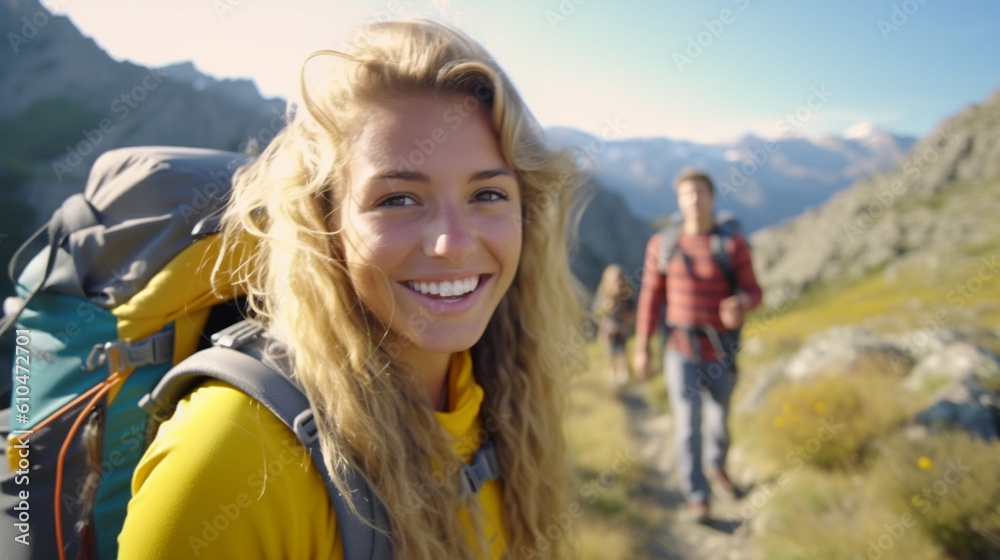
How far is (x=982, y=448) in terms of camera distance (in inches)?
140

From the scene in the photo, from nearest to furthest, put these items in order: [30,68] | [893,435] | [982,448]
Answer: [982,448]
[893,435]
[30,68]

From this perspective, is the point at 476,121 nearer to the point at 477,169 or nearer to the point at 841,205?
the point at 477,169

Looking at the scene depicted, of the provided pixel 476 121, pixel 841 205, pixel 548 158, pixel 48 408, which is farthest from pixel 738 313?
pixel 841 205

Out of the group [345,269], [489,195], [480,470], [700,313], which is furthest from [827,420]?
[345,269]

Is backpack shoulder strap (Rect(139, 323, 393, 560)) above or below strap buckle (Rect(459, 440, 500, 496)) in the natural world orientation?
above

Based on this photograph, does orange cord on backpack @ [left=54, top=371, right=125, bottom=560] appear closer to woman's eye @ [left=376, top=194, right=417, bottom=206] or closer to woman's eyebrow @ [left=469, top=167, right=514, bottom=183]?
woman's eye @ [left=376, top=194, right=417, bottom=206]

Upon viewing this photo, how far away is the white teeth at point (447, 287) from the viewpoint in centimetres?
129

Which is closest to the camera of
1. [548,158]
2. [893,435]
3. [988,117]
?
[548,158]

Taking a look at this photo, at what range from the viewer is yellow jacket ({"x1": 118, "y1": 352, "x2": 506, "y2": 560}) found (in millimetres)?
893

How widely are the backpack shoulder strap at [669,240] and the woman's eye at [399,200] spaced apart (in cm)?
335

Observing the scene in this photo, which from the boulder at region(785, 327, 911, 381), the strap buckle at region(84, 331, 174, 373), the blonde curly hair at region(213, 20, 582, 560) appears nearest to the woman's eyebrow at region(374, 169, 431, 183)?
the blonde curly hair at region(213, 20, 582, 560)

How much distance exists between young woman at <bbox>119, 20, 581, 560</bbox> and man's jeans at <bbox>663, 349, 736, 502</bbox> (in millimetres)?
2813

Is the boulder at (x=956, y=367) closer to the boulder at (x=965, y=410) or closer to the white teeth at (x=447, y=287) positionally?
the boulder at (x=965, y=410)

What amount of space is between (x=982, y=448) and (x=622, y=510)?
8.43 ft
